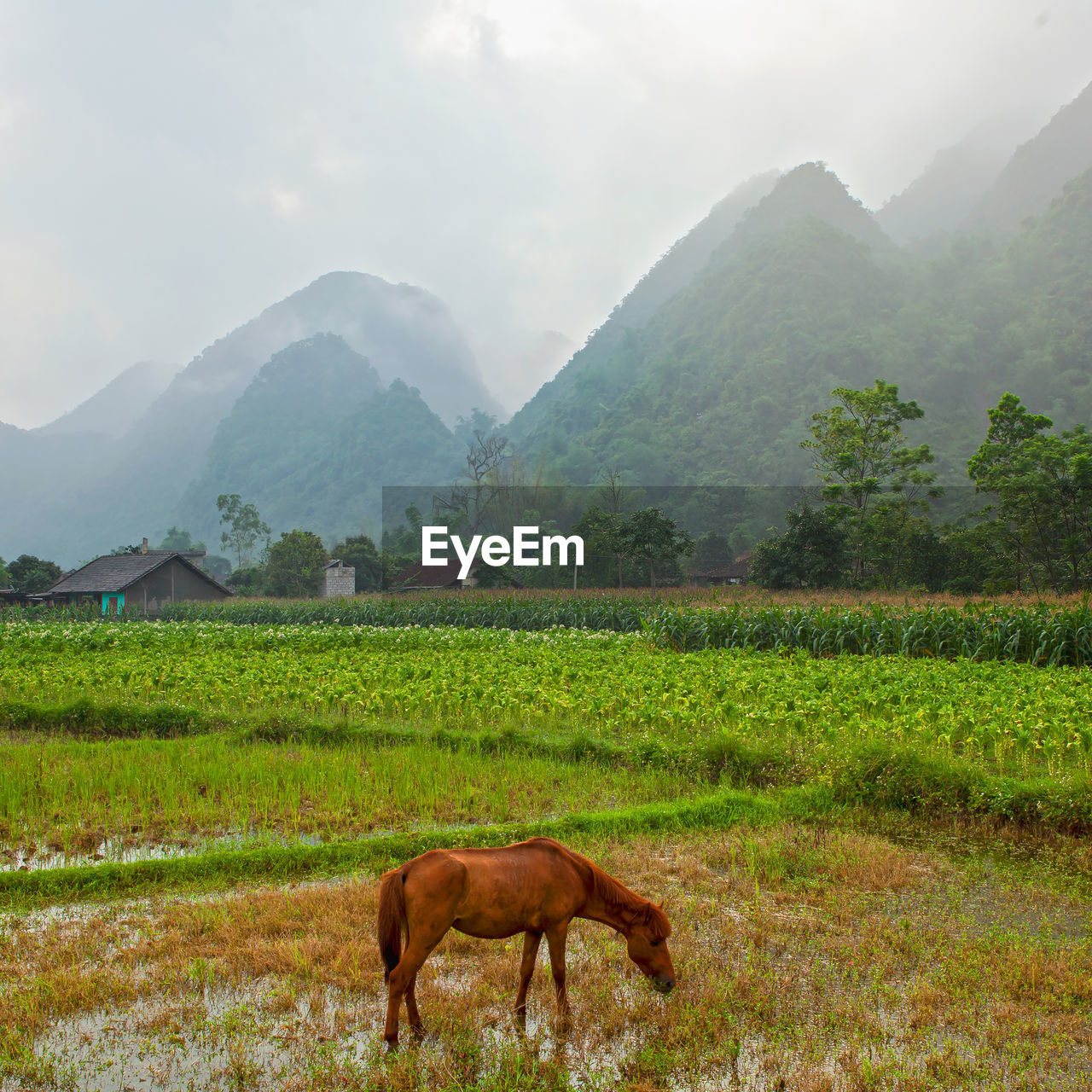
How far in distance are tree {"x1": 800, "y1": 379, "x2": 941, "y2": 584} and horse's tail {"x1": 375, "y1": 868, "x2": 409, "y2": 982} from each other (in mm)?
35171

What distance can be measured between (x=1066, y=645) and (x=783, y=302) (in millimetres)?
72901

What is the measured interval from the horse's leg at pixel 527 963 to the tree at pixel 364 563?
50025 mm

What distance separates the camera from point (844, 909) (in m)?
5.50

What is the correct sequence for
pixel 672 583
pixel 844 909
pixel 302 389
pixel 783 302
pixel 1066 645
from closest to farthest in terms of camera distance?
pixel 844 909
pixel 1066 645
pixel 672 583
pixel 783 302
pixel 302 389

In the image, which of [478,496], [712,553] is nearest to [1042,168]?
[712,553]

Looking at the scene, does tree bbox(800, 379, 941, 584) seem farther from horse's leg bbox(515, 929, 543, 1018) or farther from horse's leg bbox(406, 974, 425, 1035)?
horse's leg bbox(406, 974, 425, 1035)

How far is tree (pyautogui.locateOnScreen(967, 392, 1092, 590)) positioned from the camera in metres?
30.8

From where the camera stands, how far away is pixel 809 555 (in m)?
34.8

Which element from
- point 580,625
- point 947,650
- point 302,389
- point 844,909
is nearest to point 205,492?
point 302,389

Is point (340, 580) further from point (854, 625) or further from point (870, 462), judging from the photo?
point (854, 625)

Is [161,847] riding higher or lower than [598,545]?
lower

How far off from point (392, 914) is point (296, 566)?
55.0 metres

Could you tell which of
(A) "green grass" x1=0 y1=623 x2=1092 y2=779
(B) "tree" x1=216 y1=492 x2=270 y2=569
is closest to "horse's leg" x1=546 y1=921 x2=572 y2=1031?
(A) "green grass" x1=0 y1=623 x2=1092 y2=779

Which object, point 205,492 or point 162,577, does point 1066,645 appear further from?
point 205,492
